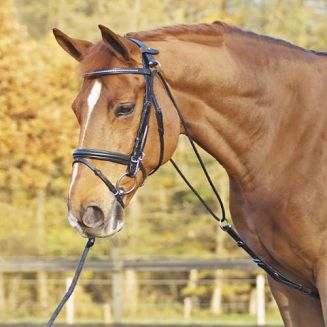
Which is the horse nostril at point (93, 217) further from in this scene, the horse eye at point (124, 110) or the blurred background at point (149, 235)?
the blurred background at point (149, 235)

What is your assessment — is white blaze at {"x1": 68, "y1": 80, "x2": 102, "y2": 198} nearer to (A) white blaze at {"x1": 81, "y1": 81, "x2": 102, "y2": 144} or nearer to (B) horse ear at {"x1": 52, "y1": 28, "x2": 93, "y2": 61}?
(A) white blaze at {"x1": 81, "y1": 81, "x2": 102, "y2": 144}

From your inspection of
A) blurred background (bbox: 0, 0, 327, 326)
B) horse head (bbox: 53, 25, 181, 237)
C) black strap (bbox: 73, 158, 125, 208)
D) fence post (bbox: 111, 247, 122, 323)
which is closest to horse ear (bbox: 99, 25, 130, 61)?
horse head (bbox: 53, 25, 181, 237)

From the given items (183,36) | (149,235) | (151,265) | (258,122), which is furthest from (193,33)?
(149,235)

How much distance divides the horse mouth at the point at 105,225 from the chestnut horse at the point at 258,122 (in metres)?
0.28

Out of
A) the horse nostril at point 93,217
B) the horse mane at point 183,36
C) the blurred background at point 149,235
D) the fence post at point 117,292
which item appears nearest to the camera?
the horse nostril at point 93,217

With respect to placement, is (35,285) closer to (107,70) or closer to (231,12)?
(231,12)

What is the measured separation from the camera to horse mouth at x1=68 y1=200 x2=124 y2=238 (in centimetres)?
375

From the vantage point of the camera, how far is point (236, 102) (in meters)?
4.33

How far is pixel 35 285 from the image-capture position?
19422 mm

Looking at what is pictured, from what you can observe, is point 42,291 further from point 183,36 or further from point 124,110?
point 124,110

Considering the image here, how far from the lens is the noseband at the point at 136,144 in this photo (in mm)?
3791

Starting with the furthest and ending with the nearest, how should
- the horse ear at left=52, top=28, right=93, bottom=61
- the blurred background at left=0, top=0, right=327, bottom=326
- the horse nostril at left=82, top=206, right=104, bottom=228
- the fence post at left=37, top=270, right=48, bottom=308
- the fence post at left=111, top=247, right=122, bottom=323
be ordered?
the fence post at left=37, top=270, right=48, bottom=308 < the blurred background at left=0, top=0, right=327, bottom=326 < the fence post at left=111, top=247, right=122, bottom=323 < the horse ear at left=52, top=28, right=93, bottom=61 < the horse nostril at left=82, top=206, right=104, bottom=228

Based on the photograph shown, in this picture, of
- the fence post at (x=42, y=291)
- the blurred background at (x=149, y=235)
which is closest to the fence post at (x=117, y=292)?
the blurred background at (x=149, y=235)

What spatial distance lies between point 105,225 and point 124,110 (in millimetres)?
529
